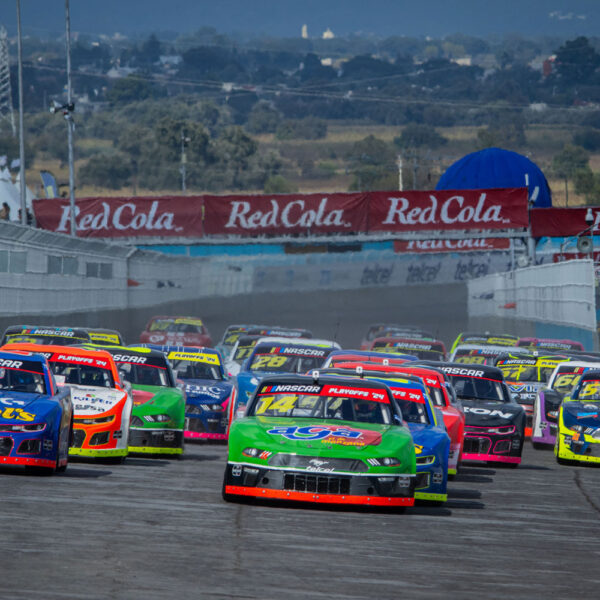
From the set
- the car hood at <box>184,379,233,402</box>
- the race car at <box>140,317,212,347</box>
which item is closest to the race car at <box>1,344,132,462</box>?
the car hood at <box>184,379,233,402</box>

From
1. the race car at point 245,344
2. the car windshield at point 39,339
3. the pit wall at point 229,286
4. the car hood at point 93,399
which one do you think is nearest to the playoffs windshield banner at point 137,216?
the pit wall at point 229,286

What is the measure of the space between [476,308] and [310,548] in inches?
2356

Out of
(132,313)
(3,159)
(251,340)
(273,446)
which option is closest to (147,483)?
(273,446)

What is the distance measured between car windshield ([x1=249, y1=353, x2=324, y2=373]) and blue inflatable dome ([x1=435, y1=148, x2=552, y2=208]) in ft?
169

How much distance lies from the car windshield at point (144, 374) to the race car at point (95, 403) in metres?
2.15

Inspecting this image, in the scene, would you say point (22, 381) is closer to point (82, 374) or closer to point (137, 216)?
point (82, 374)

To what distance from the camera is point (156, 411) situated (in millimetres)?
17203

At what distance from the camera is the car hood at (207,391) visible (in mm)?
21094

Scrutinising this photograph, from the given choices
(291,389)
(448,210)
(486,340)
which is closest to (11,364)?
(291,389)

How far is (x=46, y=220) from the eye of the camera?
51688 mm

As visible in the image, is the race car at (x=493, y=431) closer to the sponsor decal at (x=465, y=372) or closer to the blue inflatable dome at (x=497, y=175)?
the sponsor decal at (x=465, y=372)

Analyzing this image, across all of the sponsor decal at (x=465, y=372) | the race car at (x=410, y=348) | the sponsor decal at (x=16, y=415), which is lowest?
the race car at (x=410, y=348)

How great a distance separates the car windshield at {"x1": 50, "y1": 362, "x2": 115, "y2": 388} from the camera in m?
16.1

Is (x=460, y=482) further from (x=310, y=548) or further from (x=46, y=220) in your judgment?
(x=46, y=220)
